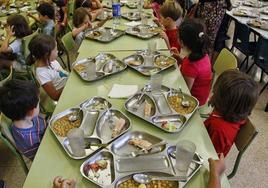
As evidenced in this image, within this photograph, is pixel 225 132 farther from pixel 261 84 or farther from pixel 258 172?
pixel 261 84

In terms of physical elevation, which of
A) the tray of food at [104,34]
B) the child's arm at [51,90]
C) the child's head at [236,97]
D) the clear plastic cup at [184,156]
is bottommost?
the child's arm at [51,90]

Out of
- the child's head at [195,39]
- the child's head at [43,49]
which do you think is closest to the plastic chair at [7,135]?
the child's head at [43,49]

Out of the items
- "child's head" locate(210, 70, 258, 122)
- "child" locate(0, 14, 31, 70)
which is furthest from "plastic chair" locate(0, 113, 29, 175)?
"child" locate(0, 14, 31, 70)

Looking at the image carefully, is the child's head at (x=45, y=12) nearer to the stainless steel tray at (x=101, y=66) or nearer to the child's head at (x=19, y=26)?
the child's head at (x=19, y=26)

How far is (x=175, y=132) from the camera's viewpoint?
1381 mm

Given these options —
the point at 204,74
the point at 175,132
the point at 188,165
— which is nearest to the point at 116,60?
the point at 204,74

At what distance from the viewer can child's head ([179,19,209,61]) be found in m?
2.06

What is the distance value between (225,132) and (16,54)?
2398mm

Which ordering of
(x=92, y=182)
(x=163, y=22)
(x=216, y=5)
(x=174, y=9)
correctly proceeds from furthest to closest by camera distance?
(x=216, y=5), (x=163, y=22), (x=174, y=9), (x=92, y=182)

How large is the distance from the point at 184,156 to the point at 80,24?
245 cm

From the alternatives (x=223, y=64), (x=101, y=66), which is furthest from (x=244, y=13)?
(x=101, y=66)

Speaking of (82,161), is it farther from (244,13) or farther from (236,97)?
(244,13)

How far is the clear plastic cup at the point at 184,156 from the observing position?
3.84 feet

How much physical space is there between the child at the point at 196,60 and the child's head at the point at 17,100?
113cm
